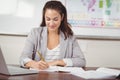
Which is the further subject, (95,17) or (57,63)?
(95,17)

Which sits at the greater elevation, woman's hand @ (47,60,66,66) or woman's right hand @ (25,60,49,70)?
woman's right hand @ (25,60,49,70)

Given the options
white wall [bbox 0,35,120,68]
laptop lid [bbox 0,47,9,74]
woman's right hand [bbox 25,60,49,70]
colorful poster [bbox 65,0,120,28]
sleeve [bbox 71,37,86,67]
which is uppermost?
colorful poster [bbox 65,0,120,28]

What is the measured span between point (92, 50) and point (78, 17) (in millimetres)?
416

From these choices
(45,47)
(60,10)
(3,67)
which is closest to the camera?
(3,67)

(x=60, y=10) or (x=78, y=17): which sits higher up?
(x=60, y=10)

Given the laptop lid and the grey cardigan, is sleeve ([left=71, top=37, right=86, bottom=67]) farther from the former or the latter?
the laptop lid

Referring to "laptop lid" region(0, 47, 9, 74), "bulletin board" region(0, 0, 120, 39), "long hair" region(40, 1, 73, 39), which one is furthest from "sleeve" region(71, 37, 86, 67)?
"laptop lid" region(0, 47, 9, 74)

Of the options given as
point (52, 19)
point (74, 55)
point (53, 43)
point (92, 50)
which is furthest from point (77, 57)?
point (92, 50)

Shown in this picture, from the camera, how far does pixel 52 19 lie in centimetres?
203

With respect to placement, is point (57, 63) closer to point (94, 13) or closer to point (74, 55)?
point (74, 55)

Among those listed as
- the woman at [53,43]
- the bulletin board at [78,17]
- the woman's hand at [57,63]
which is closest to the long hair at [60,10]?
the woman at [53,43]

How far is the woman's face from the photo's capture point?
2027 mm

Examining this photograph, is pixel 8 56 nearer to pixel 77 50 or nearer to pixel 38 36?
pixel 38 36

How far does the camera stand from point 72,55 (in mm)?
2137
